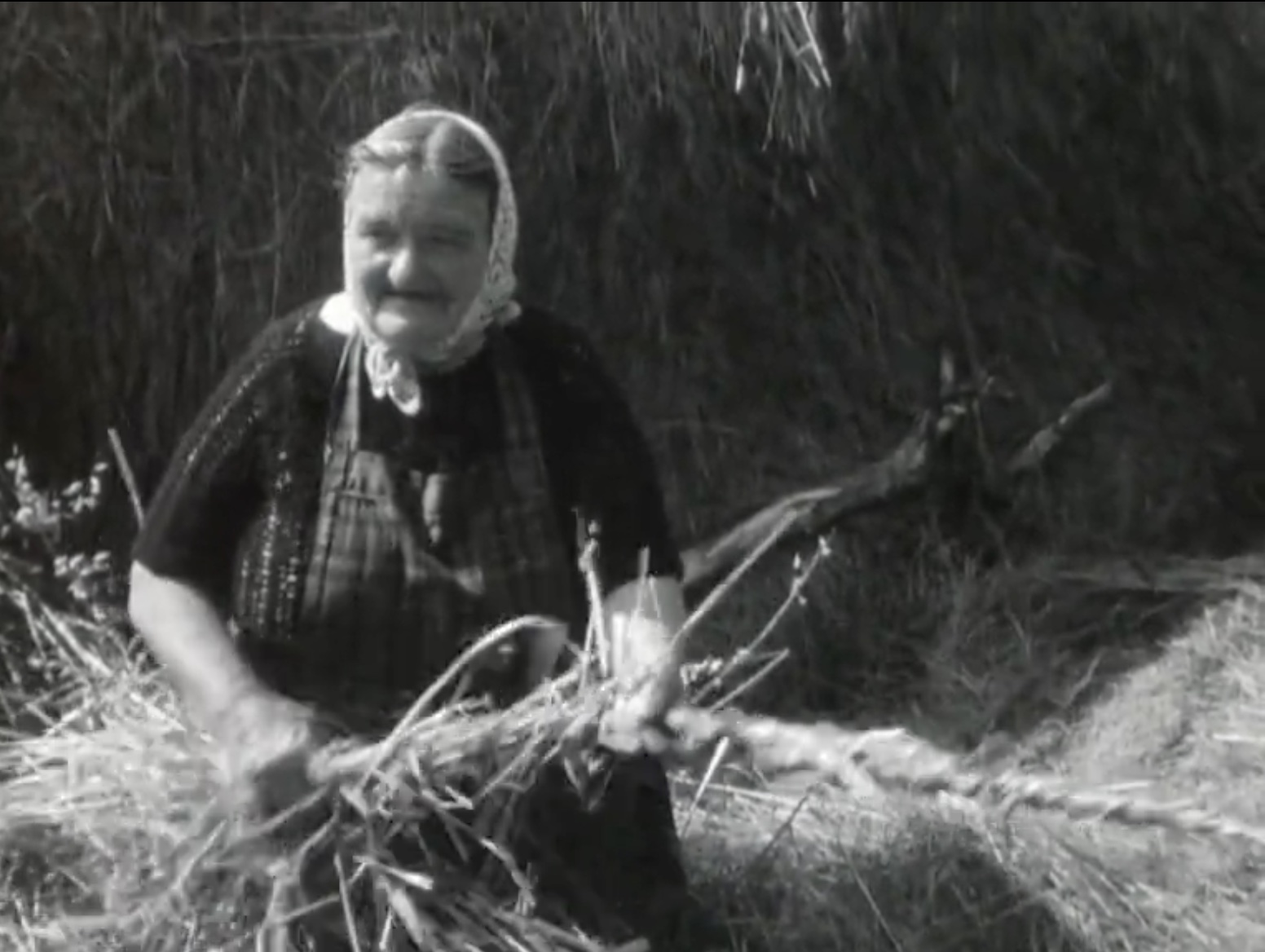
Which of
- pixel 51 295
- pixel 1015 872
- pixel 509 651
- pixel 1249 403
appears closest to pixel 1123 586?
pixel 1249 403

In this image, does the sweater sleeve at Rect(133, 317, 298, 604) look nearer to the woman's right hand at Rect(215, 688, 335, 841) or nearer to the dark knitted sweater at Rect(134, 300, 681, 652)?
the dark knitted sweater at Rect(134, 300, 681, 652)

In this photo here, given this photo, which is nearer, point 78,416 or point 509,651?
point 509,651

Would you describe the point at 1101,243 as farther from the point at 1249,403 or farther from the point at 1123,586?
the point at 1123,586

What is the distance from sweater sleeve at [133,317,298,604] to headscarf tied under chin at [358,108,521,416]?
0.24ft

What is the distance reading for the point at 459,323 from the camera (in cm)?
127

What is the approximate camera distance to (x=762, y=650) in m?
1.87

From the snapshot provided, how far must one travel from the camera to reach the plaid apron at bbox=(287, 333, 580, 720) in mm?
1285

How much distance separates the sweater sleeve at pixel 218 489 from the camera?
1.27 meters

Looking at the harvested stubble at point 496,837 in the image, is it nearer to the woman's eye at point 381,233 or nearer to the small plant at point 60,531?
the small plant at point 60,531

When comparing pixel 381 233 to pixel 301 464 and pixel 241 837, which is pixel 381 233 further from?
pixel 241 837

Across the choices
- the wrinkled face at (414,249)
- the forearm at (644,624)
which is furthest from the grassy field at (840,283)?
the wrinkled face at (414,249)

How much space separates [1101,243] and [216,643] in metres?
1.22

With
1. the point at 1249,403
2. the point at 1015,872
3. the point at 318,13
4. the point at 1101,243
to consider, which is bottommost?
the point at 1015,872

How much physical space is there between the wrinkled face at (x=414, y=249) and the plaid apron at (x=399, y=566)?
0.19ft
